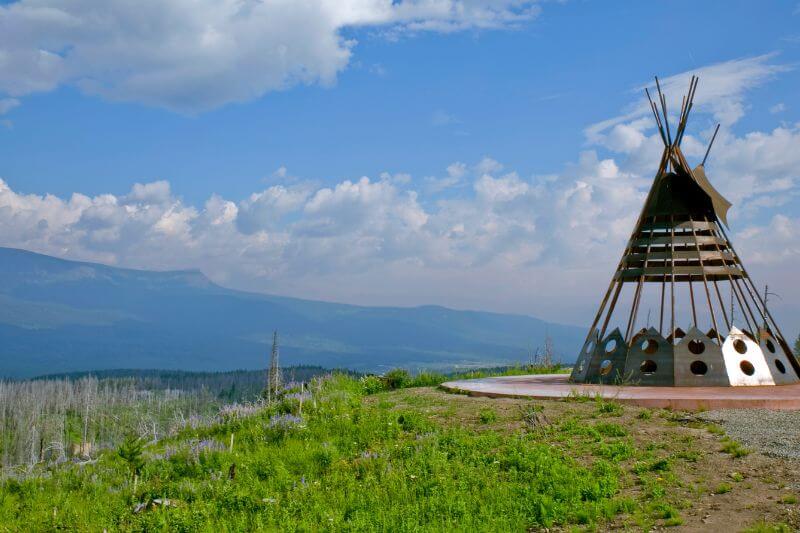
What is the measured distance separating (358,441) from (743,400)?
7.02 metres

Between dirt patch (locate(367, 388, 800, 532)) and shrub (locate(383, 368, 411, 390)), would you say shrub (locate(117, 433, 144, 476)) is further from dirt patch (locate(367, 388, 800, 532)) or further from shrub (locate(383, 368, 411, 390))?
shrub (locate(383, 368, 411, 390))

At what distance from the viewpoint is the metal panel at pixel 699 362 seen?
16500mm

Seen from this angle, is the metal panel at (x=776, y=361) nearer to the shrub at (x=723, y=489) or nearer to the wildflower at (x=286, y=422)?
the shrub at (x=723, y=489)

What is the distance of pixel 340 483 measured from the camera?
10.7 meters

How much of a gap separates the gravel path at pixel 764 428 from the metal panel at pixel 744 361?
12.1 feet

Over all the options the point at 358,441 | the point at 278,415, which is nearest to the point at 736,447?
the point at 358,441

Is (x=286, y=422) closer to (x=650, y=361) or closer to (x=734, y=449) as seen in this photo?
(x=734, y=449)

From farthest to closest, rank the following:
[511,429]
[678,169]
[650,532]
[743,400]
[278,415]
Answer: [678,169]
[278,415]
[743,400]
[511,429]
[650,532]

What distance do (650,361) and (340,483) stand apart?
9337 mm

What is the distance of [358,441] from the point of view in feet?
42.5

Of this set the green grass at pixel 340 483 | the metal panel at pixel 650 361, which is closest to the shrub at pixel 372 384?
the green grass at pixel 340 483

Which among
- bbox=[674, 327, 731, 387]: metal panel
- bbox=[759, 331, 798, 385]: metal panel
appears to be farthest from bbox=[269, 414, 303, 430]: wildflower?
bbox=[759, 331, 798, 385]: metal panel

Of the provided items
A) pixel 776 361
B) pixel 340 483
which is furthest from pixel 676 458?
pixel 776 361

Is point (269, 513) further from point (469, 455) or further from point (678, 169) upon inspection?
point (678, 169)
